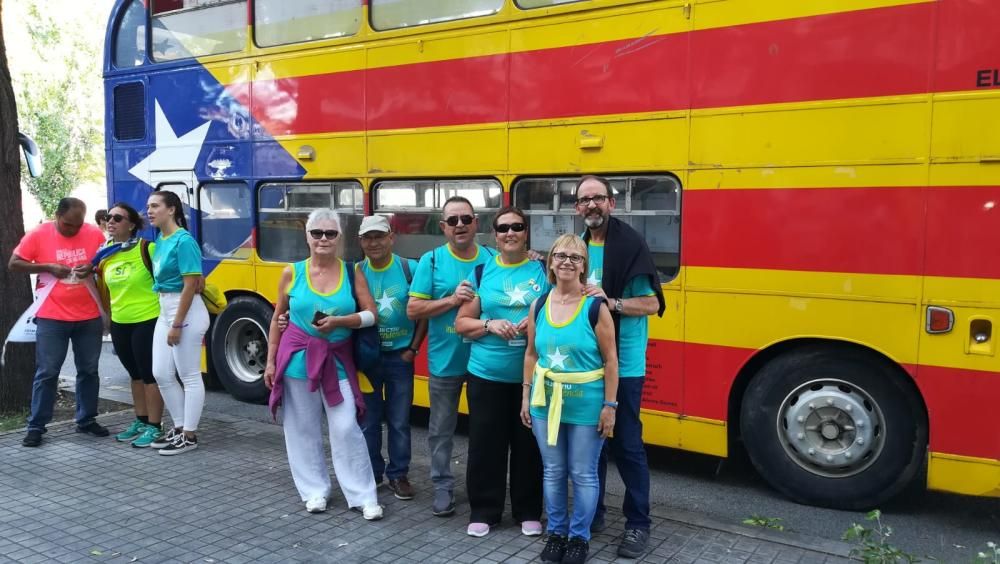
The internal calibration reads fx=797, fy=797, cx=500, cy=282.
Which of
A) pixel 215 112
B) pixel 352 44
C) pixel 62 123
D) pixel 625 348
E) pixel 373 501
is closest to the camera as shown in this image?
pixel 625 348

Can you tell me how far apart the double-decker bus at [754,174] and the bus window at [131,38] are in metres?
2.17

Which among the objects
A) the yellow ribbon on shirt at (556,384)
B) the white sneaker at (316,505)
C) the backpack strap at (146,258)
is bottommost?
the white sneaker at (316,505)

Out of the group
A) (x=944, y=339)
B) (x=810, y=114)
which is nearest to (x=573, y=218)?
(x=810, y=114)

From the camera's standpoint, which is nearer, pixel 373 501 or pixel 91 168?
pixel 373 501

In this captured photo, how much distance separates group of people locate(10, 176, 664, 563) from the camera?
12.2 ft

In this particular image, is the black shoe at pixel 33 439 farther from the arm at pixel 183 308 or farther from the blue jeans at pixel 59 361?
the arm at pixel 183 308

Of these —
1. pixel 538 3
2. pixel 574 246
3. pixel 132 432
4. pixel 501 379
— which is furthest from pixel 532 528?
pixel 132 432

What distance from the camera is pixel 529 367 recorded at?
3.87 metres

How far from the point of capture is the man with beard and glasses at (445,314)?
4305 mm

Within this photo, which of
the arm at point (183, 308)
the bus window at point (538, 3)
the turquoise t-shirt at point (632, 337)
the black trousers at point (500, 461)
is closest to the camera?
the turquoise t-shirt at point (632, 337)

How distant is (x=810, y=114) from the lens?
4562mm

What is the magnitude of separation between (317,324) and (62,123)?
103 feet

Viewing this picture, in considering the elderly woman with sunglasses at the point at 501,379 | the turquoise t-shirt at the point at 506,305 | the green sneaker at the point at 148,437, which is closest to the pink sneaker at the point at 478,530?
the elderly woman with sunglasses at the point at 501,379

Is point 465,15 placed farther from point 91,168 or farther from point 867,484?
point 91,168
